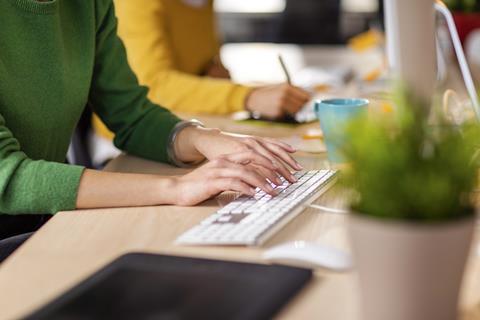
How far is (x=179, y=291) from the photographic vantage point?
2.70 ft

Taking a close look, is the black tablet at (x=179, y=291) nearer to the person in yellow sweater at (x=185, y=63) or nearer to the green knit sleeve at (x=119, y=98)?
the green knit sleeve at (x=119, y=98)

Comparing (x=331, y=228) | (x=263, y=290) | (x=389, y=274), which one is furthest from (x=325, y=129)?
(x=389, y=274)

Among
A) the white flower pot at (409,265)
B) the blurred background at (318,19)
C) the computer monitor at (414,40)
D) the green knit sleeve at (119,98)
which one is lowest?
the blurred background at (318,19)

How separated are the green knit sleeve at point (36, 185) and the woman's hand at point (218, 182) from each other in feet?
0.54

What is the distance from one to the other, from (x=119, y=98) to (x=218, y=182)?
58cm

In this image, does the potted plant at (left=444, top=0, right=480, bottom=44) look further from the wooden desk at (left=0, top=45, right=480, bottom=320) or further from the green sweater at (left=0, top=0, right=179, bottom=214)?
the wooden desk at (left=0, top=45, right=480, bottom=320)

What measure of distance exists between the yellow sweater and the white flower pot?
1.34 metres

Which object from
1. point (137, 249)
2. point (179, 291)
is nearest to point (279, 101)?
point (137, 249)

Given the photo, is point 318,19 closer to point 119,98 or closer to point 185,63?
point 185,63

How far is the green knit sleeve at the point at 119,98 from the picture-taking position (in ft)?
5.34

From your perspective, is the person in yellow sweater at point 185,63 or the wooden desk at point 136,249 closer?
the wooden desk at point 136,249

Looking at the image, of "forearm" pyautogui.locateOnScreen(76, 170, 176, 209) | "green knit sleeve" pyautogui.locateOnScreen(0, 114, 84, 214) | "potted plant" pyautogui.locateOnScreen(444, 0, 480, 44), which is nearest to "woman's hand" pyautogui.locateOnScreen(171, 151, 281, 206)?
"forearm" pyautogui.locateOnScreen(76, 170, 176, 209)

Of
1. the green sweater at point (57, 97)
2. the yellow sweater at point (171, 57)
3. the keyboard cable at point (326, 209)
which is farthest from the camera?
the yellow sweater at point (171, 57)

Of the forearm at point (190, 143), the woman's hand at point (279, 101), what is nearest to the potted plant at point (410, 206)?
the forearm at point (190, 143)
